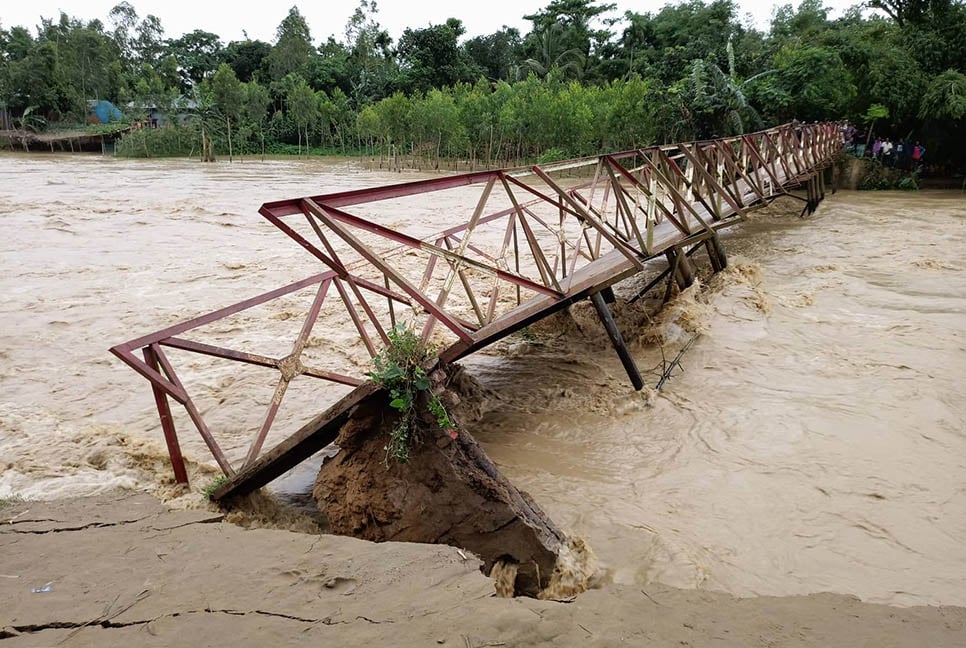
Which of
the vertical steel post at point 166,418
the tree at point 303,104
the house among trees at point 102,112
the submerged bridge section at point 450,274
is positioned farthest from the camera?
the house among trees at point 102,112

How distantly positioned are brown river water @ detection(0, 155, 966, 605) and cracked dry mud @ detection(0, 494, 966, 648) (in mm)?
717

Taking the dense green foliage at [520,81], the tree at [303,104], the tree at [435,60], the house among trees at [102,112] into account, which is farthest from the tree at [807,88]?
the house among trees at [102,112]

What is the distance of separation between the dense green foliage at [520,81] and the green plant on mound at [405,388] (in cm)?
2055

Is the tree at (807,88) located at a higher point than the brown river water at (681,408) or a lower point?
higher

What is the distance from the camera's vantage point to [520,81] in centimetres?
3994

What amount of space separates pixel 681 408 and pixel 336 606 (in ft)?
12.7

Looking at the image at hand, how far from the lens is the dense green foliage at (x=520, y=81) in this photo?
67.9 ft

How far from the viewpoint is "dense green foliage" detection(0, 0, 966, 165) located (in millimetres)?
20688

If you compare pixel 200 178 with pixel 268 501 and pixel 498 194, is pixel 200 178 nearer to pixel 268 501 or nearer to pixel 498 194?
pixel 498 194

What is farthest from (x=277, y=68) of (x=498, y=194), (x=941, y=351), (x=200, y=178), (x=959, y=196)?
(x=941, y=351)

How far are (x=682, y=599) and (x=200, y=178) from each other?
2913 centimetres

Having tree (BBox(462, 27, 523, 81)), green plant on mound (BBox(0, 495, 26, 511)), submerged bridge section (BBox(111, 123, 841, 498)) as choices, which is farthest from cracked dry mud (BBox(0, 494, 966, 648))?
tree (BBox(462, 27, 523, 81))

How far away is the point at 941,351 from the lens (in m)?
6.67

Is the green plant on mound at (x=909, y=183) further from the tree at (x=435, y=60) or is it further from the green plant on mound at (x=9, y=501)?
the tree at (x=435, y=60)
